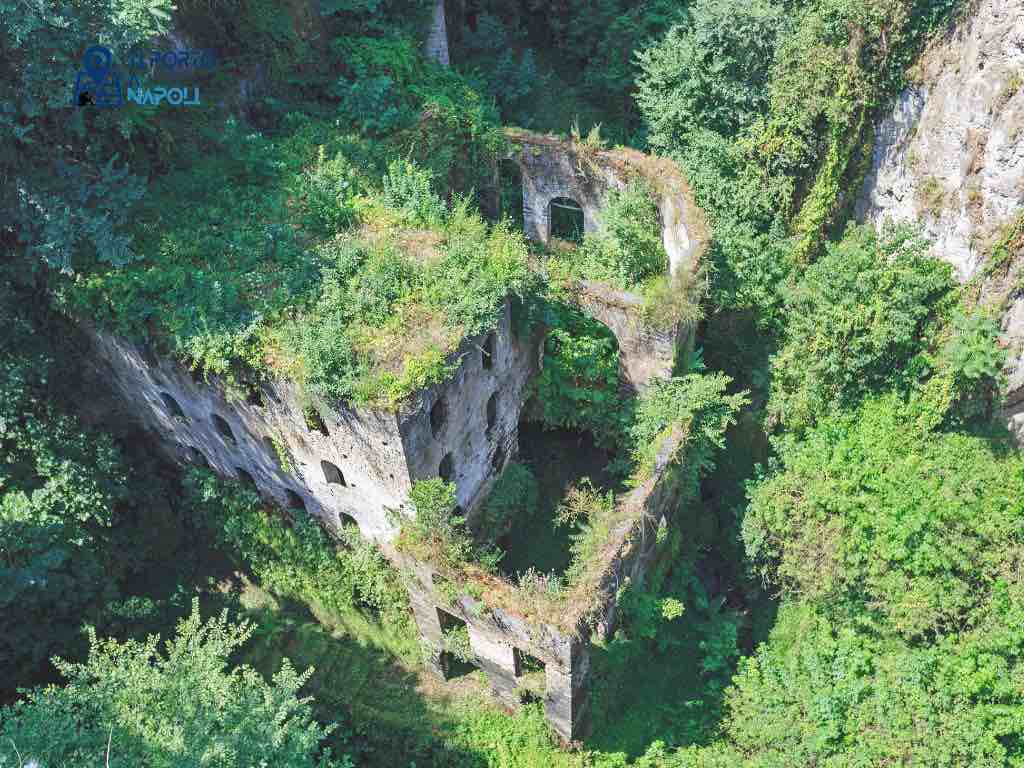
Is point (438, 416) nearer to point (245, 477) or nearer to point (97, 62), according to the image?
point (245, 477)

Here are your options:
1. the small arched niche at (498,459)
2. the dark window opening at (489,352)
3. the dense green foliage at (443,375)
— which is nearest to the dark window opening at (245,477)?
the dense green foliage at (443,375)

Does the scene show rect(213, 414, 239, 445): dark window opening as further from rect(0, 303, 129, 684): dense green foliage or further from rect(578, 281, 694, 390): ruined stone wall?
rect(578, 281, 694, 390): ruined stone wall

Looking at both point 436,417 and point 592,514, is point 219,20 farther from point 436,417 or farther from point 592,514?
point 592,514

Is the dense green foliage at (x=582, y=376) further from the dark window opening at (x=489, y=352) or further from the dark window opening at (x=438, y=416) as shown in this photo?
the dark window opening at (x=438, y=416)

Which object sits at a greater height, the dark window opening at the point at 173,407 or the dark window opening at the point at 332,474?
the dark window opening at the point at 173,407

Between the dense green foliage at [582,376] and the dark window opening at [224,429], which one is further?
the dense green foliage at [582,376]

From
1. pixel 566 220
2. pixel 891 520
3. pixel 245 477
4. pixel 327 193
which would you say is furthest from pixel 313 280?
pixel 891 520
